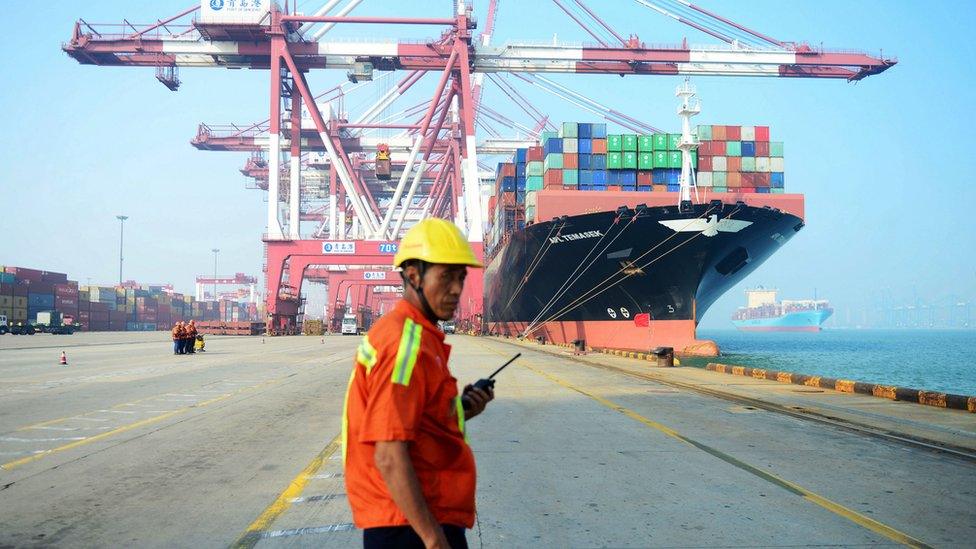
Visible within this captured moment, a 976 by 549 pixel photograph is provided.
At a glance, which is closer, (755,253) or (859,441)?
(859,441)

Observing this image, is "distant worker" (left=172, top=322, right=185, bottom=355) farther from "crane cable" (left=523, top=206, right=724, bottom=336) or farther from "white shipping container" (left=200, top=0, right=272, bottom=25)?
"crane cable" (left=523, top=206, right=724, bottom=336)

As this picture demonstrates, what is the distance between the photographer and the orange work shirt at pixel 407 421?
2232mm

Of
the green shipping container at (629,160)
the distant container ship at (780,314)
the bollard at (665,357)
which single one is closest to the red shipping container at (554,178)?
the green shipping container at (629,160)

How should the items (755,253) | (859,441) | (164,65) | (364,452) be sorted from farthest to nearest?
(164,65)
(755,253)
(859,441)
(364,452)

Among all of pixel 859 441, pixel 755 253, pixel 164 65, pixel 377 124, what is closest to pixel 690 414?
pixel 859 441

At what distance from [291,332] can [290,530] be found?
184 ft

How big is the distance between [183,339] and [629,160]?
1000 inches

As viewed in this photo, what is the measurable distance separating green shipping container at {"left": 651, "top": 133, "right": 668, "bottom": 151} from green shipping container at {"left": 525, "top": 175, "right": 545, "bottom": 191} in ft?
21.8

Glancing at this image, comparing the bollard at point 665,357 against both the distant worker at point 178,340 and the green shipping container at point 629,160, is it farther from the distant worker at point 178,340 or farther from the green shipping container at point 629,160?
the green shipping container at point 629,160

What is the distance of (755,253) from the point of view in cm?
3638

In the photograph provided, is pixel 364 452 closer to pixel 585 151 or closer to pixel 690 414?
pixel 690 414

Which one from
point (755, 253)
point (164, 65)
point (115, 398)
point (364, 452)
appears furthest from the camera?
point (164, 65)

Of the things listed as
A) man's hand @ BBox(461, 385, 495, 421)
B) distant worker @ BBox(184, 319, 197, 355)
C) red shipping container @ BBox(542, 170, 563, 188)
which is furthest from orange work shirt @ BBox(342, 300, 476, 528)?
red shipping container @ BBox(542, 170, 563, 188)

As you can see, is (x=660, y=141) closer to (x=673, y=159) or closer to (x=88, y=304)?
(x=673, y=159)
